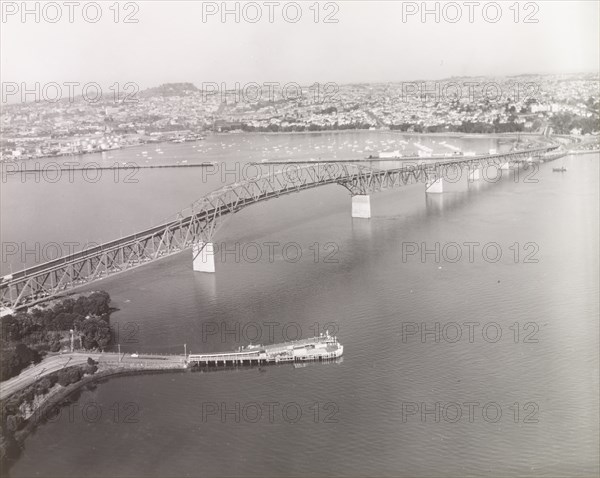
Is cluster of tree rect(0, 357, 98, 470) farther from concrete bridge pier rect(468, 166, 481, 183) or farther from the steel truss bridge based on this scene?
concrete bridge pier rect(468, 166, 481, 183)

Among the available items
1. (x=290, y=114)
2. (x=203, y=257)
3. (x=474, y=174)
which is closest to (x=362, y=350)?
(x=203, y=257)

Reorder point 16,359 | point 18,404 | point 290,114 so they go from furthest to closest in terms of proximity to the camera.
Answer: point 290,114 < point 16,359 < point 18,404

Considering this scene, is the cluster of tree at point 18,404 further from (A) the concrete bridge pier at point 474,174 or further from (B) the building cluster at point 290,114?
(B) the building cluster at point 290,114

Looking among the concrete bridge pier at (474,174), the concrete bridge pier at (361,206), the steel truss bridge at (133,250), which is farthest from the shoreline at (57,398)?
the concrete bridge pier at (474,174)

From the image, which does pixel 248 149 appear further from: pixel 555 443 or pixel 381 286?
pixel 555 443

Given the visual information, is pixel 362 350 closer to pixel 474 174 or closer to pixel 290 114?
pixel 474 174

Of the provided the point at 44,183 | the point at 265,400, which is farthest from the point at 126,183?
the point at 265,400
